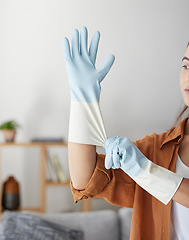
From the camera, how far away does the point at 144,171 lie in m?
0.65

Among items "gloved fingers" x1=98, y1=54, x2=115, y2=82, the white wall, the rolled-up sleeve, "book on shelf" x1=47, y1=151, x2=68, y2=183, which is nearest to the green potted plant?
the white wall

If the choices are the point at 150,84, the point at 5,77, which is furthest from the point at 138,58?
the point at 5,77

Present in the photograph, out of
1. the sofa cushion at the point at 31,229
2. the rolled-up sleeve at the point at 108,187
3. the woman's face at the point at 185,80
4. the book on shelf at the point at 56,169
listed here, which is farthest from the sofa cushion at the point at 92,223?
the woman's face at the point at 185,80

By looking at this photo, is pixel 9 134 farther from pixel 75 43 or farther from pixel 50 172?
pixel 75 43

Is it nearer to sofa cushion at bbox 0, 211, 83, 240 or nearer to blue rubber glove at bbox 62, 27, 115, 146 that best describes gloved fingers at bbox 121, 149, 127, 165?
blue rubber glove at bbox 62, 27, 115, 146

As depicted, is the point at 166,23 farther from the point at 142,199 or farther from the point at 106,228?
the point at 142,199

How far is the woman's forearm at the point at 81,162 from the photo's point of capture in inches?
27.4

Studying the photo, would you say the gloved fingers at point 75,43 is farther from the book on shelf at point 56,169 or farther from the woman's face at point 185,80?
the book on shelf at point 56,169

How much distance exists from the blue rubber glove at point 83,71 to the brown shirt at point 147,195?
5.8 inches

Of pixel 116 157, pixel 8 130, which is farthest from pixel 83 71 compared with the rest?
pixel 8 130

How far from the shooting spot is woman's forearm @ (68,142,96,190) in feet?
2.29

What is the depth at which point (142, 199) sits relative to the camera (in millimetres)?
803

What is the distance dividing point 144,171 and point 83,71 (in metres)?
0.23

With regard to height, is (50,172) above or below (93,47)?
below
